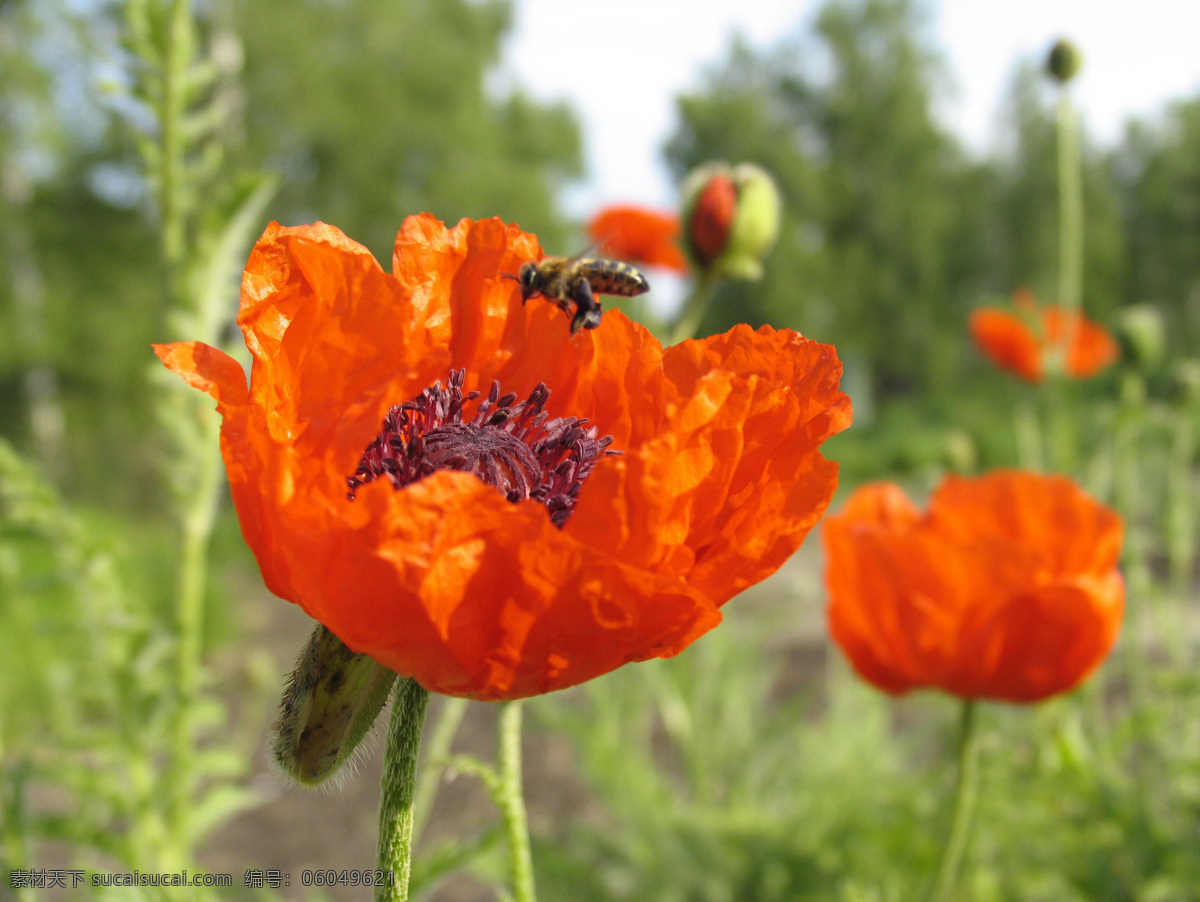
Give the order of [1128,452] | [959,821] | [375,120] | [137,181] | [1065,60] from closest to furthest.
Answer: [959,821] < [1065,60] < [1128,452] < [137,181] < [375,120]

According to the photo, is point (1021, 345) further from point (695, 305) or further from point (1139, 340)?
point (695, 305)

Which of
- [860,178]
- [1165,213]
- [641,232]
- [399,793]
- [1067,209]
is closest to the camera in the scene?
[399,793]

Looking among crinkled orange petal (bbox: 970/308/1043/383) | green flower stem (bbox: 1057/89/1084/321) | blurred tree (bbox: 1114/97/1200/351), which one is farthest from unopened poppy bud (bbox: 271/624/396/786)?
blurred tree (bbox: 1114/97/1200/351)

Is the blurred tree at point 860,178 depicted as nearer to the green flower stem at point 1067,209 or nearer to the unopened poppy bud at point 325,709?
the green flower stem at point 1067,209

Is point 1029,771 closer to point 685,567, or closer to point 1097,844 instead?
point 1097,844

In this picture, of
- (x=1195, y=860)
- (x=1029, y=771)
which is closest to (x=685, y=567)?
(x=1195, y=860)

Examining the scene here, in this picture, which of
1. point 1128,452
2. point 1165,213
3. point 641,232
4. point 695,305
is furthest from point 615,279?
point 1165,213
